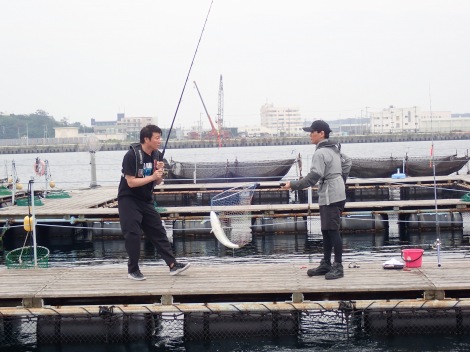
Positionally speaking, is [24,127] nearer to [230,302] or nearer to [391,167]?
[391,167]

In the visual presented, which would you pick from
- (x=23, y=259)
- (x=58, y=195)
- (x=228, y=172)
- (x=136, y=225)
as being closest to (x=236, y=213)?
(x=23, y=259)

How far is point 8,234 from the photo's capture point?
21203mm

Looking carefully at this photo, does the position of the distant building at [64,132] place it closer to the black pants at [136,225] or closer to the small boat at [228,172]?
the small boat at [228,172]

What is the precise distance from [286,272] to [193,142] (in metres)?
147

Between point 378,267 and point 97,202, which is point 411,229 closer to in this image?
point 97,202

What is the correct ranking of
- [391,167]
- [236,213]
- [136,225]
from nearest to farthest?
1. [136,225]
2. [236,213]
3. [391,167]

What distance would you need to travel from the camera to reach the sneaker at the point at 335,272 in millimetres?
9789

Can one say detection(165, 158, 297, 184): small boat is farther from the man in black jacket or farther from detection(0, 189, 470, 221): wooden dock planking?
the man in black jacket

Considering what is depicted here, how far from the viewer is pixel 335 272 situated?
9820 mm

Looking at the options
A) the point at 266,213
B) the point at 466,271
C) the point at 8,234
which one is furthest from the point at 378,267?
the point at 8,234

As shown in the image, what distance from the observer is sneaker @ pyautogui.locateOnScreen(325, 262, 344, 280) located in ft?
32.1

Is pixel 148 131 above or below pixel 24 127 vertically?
below

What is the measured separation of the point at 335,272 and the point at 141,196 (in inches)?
106

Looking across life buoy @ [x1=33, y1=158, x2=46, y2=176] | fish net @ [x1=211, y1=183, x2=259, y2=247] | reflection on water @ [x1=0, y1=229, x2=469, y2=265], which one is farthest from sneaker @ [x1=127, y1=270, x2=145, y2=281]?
life buoy @ [x1=33, y1=158, x2=46, y2=176]
